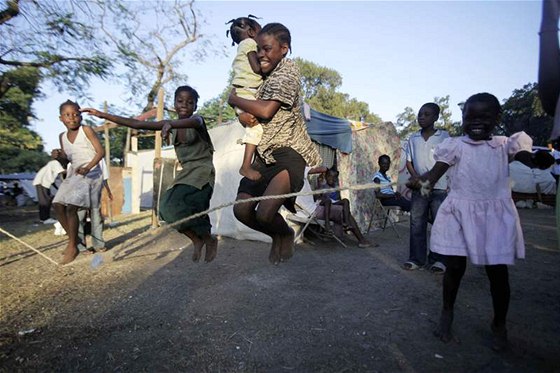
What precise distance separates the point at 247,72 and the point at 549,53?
220 cm

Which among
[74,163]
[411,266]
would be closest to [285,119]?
[411,266]

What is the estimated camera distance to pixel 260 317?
124 inches

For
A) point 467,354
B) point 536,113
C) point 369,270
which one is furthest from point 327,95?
point 467,354

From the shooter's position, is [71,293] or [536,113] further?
[536,113]

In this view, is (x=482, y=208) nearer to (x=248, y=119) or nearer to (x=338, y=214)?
(x=248, y=119)

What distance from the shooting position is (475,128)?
103 inches

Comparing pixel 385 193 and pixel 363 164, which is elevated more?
pixel 363 164

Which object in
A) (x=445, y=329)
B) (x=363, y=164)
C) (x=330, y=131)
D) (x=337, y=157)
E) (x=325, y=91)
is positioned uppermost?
(x=325, y=91)

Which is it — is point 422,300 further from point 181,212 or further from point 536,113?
point 536,113

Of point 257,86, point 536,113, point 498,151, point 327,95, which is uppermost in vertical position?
point 327,95

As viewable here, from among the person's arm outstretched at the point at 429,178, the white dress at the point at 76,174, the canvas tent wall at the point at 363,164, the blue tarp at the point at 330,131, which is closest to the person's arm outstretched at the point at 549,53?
the person's arm outstretched at the point at 429,178

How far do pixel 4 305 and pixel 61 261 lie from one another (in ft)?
6.02

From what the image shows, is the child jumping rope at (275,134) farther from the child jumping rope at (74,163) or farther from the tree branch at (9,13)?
the tree branch at (9,13)

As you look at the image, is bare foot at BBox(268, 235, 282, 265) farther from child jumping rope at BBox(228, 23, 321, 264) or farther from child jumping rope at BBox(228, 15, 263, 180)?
child jumping rope at BBox(228, 15, 263, 180)
